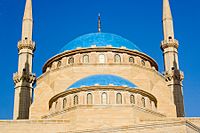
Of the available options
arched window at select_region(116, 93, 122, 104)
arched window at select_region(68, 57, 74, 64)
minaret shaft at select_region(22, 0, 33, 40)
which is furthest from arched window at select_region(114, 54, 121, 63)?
minaret shaft at select_region(22, 0, 33, 40)

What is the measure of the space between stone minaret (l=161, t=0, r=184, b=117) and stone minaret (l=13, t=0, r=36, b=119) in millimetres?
8868

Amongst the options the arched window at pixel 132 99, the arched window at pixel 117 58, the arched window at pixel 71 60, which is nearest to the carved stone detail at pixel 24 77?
the arched window at pixel 71 60

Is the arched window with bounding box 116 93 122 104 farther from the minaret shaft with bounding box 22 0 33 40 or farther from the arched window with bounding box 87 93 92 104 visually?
the minaret shaft with bounding box 22 0 33 40

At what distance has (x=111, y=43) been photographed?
26.8m

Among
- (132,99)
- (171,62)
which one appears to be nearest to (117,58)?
(171,62)

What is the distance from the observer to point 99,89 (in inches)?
801

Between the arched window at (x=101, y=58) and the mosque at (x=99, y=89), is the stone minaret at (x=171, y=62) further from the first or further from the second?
the arched window at (x=101, y=58)

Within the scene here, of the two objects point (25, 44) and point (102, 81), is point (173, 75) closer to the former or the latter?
point (102, 81)

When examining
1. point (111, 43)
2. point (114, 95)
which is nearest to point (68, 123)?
point (114, 95)

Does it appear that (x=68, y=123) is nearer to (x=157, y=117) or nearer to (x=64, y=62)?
(x=157, y=117)

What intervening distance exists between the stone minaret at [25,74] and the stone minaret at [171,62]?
8868mm

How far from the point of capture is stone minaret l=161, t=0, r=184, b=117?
26531 mm

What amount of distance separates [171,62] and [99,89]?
8.92m

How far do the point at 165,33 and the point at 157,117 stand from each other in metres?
9.95
